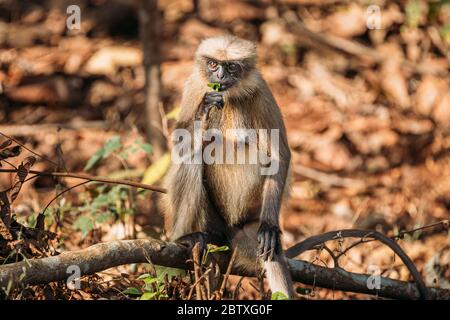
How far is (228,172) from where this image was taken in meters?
5.14

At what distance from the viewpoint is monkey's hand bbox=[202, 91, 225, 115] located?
497 cm

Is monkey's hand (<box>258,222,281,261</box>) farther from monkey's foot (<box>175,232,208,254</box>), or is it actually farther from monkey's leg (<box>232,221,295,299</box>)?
monkey's foot (<box>175,232,208,254</box>)

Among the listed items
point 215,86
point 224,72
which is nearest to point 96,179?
point 215,86

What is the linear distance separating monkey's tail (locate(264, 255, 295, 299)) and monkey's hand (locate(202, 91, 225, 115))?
1107 mm

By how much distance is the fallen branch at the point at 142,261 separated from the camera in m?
3.64

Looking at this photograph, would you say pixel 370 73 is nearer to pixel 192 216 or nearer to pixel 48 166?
pixel 48 166

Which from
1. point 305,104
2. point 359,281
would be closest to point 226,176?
point 359,281

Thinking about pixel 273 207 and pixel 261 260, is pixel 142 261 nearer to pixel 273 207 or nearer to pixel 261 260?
pixel 261 260

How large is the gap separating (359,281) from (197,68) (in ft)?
6.23

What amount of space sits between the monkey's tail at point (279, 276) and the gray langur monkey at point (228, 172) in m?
0.27

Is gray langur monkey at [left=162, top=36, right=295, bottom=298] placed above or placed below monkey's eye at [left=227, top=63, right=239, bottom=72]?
below

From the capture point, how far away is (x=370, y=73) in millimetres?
10234

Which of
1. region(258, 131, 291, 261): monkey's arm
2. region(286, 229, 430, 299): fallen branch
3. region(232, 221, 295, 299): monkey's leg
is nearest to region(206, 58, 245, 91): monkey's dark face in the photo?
region(258, 131, 291, 261): monkey's arm

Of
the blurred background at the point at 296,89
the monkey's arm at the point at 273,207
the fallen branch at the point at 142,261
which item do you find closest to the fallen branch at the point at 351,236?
the fallen branch at the point at 142,261
